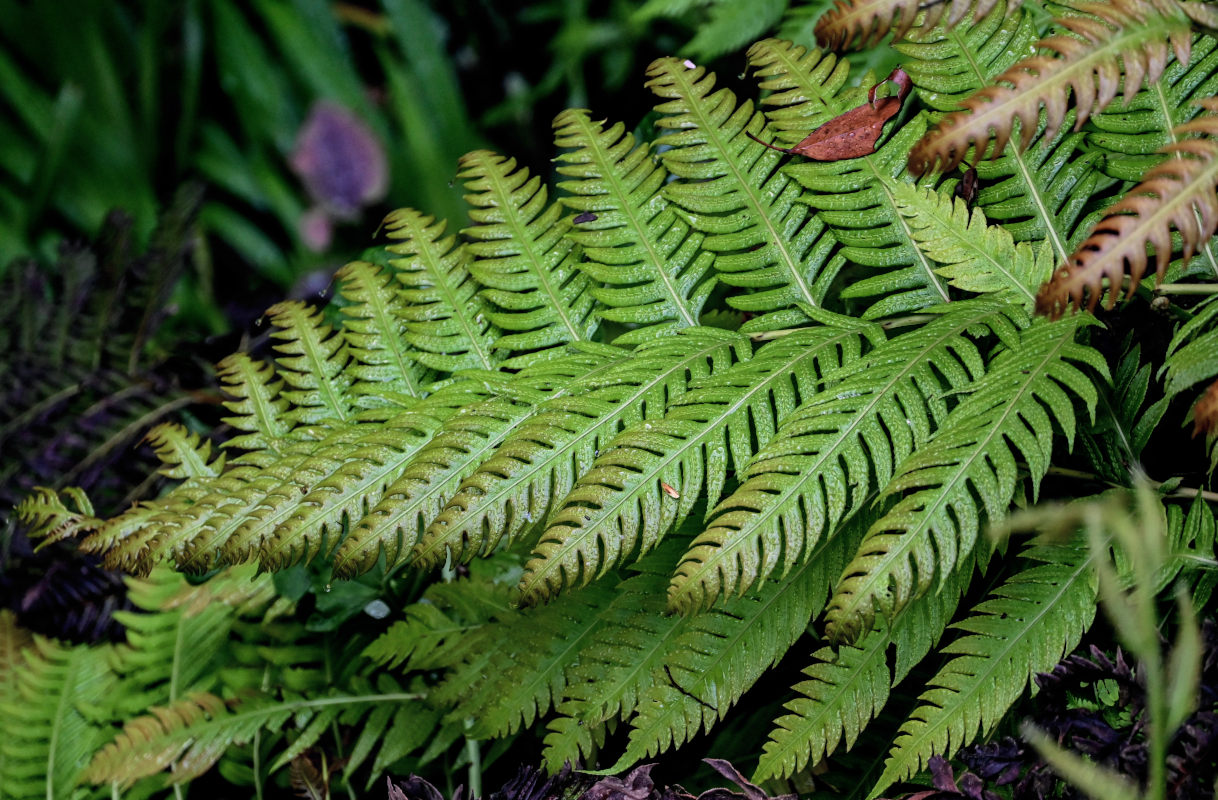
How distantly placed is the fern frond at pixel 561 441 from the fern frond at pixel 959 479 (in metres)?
0.26

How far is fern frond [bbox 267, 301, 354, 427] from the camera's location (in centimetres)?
127

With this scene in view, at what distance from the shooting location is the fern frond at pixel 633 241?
1.21 meters

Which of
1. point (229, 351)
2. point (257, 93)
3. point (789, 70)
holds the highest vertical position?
point (257, 93)

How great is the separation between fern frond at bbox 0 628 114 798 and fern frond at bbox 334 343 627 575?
2.82 ft

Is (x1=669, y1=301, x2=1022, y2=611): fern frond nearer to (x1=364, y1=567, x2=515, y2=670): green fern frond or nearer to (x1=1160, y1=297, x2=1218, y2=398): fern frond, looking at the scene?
(x1=1160, y1=297, x2=1218, y2=398): fern frond

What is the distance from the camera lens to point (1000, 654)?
92 cm

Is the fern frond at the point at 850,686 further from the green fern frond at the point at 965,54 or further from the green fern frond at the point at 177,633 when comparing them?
the green fern frond at the point at 177,633

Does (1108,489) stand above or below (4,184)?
below

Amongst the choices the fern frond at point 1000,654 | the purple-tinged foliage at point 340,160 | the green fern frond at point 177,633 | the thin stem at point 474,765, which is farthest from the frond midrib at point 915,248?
the purple-tinged foliage at point 340,160

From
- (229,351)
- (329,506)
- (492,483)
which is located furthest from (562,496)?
(229,351)

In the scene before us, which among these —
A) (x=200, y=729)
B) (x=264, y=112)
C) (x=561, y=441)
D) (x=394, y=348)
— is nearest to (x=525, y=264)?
(x=394, y=348)

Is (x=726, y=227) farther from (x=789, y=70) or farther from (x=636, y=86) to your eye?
(x=636, y=86)

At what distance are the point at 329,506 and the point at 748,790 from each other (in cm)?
58

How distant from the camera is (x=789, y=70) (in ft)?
3.96
